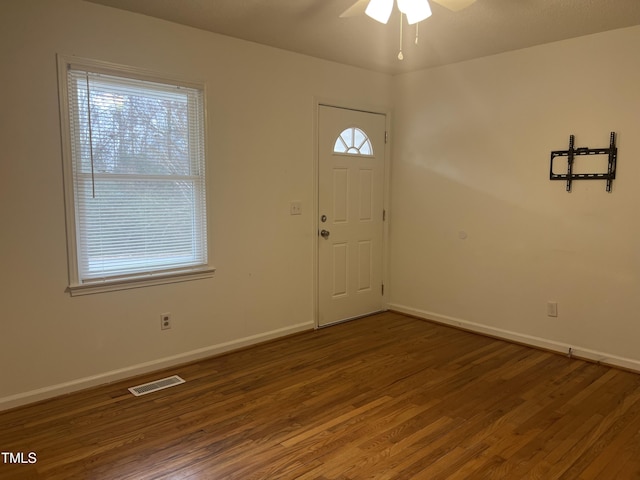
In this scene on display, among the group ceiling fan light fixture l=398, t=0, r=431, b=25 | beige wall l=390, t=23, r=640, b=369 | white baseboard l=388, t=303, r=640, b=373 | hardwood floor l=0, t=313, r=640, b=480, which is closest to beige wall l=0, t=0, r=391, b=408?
hardwood floor l=0, t=313, r=640, b=480

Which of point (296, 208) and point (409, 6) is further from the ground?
point (409, 6)

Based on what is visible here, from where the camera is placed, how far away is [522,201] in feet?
12.5

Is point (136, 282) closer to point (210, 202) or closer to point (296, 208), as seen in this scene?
point (210, 202)

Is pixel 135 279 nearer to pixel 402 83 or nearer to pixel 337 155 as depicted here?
pixel 337 155

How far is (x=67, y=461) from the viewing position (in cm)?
220

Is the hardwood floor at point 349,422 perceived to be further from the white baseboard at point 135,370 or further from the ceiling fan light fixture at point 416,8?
the ceiling fan light fixture at point 416,8

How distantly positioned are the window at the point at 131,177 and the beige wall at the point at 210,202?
0.27 feet

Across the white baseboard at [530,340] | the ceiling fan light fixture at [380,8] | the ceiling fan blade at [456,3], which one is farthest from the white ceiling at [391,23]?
the white baseboard at [530,340]

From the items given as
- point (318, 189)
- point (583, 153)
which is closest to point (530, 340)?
point (583, 153)

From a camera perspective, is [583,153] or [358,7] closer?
[358,7]

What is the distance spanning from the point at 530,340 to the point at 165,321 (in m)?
2.93

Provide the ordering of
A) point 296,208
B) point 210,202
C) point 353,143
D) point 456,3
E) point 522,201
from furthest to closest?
point 353,143
point 296,208
point 522,201
point 210,202
point 456,3

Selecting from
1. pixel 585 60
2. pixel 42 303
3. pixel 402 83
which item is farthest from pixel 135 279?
pixel 585 60

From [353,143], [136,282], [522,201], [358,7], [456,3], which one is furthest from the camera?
[353,143]
